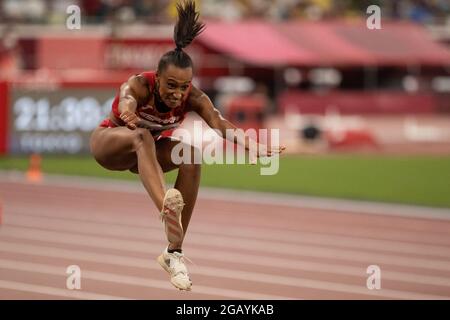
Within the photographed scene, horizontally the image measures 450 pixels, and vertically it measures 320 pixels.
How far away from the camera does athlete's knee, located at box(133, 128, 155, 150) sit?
6.52 metres

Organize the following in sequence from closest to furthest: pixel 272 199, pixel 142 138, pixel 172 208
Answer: pixel 172 208 < pixel 142 138 < pixel 272 199

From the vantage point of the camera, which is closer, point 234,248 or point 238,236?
point 234,248

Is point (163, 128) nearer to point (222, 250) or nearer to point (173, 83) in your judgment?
point (173, 83)

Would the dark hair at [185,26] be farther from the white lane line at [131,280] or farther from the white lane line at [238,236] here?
the white lane line at [238,236]

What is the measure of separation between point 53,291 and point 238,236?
350 centimetres

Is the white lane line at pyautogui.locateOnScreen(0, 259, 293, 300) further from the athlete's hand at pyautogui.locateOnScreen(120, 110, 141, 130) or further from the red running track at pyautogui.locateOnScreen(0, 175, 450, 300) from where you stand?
the athlete's hand at pyautogui.locateOnScreen(120, 110, 141, 130)

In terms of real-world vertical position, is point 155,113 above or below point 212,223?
above

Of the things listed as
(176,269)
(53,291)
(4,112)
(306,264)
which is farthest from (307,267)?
(4,112)

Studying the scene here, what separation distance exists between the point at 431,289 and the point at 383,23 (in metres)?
25.0

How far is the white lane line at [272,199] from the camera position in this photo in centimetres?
1288

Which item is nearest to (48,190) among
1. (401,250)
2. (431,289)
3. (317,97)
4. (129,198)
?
(129,198)

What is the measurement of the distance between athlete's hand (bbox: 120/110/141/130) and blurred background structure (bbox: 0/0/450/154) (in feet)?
43.3

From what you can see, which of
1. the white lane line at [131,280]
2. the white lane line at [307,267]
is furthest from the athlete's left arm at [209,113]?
the white lane line at [307,267]

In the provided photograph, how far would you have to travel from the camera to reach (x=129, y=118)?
20.9ft
